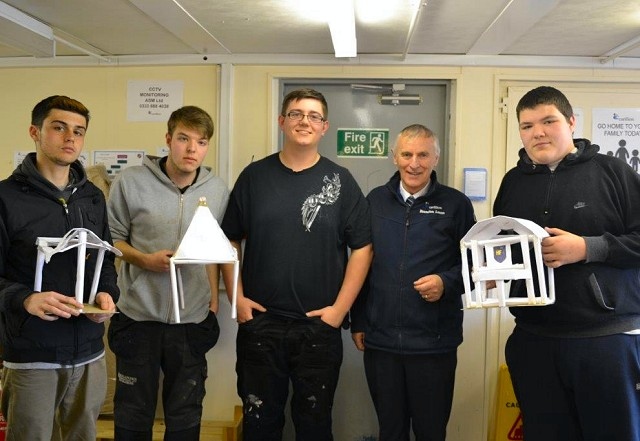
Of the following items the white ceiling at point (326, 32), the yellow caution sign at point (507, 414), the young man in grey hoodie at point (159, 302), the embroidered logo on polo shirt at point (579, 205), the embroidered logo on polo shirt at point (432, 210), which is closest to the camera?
the embroidered logo on polo shirt at point (579, 205)

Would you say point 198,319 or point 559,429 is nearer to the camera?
point 559,429

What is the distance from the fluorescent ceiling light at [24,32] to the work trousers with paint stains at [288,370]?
65.3 inches

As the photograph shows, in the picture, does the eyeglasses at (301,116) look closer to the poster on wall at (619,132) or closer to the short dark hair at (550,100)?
the short dark hair at (550,100)

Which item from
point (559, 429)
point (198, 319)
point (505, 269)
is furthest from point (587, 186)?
point (198, 319)

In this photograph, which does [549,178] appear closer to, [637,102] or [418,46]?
[418,46]

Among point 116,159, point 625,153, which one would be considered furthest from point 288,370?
point 625,153

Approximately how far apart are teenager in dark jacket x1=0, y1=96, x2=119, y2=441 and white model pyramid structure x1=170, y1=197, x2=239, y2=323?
0.24 meters

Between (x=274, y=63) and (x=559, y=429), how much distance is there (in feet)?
7.56

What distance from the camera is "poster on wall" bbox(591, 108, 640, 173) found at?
3.17 metres

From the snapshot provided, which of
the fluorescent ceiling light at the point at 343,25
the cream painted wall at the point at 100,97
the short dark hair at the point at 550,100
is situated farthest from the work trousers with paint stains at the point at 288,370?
the cream painted wall at the point at 100,97

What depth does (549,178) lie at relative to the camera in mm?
1975

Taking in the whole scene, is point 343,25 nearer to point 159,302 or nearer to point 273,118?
point 273,118

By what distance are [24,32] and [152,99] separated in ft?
2.63

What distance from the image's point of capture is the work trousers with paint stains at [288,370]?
2262 mm
